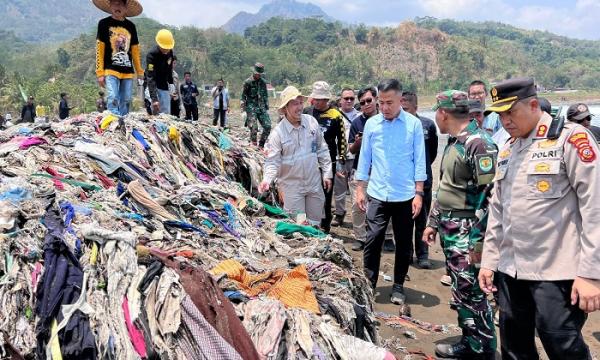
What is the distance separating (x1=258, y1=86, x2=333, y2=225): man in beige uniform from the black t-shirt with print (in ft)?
8.65

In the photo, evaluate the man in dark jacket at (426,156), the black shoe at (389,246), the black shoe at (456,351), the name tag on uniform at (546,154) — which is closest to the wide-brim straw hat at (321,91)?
the man in dark jacket at (426,156)

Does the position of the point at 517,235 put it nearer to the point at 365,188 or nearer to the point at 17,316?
the point at 365,188

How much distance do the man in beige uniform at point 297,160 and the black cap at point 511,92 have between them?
2.12 meters

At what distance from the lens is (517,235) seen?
7.77 ft

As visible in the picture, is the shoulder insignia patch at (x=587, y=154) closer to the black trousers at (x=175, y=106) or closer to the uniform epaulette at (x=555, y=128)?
the uniform epaulette at (x=555, y=128)

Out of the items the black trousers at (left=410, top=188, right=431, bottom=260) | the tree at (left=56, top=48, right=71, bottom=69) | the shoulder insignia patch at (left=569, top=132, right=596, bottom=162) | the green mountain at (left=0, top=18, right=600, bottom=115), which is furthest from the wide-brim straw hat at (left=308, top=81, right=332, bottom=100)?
the tree at (left=56, top=48, right=71, bottom=69)

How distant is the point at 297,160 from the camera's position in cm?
446

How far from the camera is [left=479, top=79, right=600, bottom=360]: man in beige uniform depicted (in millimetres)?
2096

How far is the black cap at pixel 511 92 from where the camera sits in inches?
91.1

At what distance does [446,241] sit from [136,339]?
2.03 m

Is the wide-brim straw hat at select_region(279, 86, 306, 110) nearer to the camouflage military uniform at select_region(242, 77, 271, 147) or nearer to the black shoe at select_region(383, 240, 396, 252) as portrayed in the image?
the black shoe at select_region(383, 240, 396, 252)

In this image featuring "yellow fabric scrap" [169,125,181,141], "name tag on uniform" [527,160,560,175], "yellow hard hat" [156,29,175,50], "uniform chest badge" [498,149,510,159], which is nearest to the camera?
"name tag on uniform" [527,160,560,175]

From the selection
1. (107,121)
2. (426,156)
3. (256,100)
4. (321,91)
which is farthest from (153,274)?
(256,100)

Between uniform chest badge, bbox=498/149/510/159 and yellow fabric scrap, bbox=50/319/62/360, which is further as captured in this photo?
uniform chest badge, bbox=498/149/510/159
